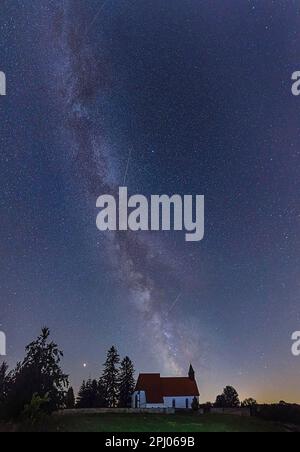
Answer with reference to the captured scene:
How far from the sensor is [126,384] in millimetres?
22844

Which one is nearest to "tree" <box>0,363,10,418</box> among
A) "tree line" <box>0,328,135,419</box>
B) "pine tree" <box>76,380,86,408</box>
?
"tree line" <box>0,328,135,419</box>

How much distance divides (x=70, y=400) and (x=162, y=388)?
8.31 m

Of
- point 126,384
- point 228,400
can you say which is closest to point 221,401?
point 228,400

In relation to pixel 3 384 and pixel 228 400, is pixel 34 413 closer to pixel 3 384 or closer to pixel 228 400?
pixel 3 384

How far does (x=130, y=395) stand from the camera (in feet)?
78.3

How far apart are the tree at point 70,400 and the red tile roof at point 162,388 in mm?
3294

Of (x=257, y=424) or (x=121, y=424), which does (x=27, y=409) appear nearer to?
(x=121, y=424)

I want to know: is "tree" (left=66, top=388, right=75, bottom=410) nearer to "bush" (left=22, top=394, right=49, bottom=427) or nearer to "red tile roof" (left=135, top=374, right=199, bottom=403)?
"bush" (left=22, top=394, right=49, bottom=427)

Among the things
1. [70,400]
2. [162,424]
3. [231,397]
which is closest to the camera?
[162,424]

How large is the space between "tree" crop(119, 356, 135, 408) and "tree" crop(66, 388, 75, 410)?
264cm

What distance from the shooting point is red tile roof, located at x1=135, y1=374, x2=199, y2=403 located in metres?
22.9
